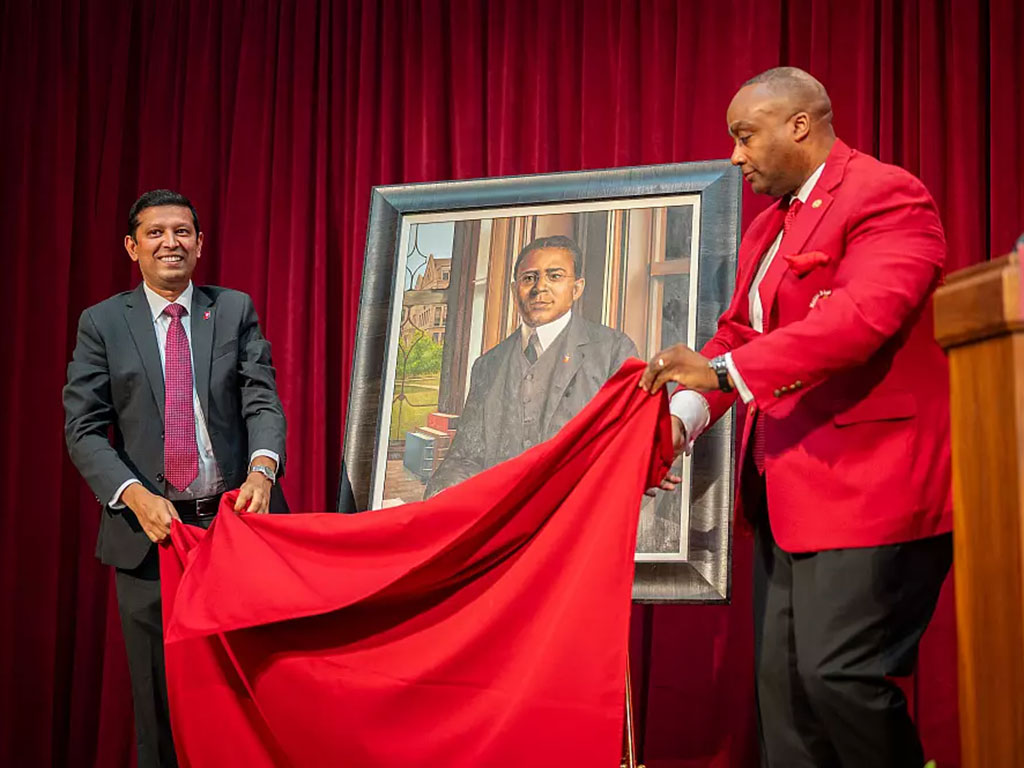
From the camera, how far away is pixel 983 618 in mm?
1438

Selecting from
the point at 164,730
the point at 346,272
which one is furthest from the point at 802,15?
the point at 164,730

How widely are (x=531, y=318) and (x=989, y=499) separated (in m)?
1.84

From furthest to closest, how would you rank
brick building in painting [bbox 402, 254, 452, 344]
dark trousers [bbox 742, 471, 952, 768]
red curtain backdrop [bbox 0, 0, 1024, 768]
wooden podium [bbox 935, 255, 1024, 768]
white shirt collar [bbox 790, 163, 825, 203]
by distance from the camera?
red curtain backdrop [bbox 0, 0, 1024, 768] < brick building in painting [bbox 402, 254, 452, 344] < white shirt collar [bbox 790, 163, 825, 203] < dark trousers [bbox 742, 471, 952, 768] < wooden podium [bbox 935, 255, 1024, 768]

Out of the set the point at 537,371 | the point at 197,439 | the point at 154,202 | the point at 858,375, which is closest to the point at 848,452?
the point at 858,375

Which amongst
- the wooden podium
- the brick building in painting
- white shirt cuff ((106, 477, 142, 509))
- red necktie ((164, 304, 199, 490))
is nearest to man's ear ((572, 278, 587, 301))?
the brick building in painting

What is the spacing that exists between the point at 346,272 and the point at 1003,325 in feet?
9.60

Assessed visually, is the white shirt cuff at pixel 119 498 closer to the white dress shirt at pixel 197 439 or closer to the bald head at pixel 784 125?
the white dress shirt at pixel 197 439

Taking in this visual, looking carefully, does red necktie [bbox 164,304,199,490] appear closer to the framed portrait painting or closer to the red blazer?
the framed portrait painting

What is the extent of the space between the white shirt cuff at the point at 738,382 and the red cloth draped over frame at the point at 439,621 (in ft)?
0.72

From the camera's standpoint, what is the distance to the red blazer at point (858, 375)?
7.06 ft

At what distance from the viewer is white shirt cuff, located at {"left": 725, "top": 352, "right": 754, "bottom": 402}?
2209mm

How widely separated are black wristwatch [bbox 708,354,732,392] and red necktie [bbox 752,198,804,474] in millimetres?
219

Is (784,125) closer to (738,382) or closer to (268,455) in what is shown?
(738,382)

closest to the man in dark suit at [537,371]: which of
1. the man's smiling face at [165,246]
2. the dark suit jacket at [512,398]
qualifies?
the dark suit jacket at [512,398]
